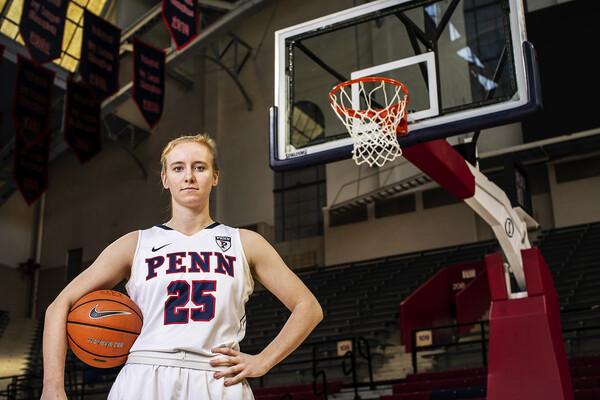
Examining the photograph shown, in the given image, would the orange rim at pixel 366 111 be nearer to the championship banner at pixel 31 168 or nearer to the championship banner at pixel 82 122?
the championship banner at pixel 82 122

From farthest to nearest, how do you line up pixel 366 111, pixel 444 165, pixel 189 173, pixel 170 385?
pixel 444 165 < pixel 366 111 < pixel 189 173 < pixel 170 385

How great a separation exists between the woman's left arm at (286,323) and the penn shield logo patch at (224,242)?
5 cm

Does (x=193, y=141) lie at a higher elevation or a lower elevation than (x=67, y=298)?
higher

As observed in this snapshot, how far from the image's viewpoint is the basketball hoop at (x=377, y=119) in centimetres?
460

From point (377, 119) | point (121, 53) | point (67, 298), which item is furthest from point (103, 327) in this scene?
point (121, 53)

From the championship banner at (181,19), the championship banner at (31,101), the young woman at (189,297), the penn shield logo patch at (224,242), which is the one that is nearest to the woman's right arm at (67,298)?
the young woman at (189,297)

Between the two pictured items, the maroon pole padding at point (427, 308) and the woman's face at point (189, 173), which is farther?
the maroon pole padding at point (427, 308)

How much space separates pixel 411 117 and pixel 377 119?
249mm

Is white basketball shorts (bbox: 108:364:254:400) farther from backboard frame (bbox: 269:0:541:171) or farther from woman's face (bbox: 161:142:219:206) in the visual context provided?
backboard frame (bbox: 269:0:541:171)

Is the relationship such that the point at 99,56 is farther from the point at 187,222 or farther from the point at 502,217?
the point at 187,222

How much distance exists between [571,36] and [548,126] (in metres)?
2.25

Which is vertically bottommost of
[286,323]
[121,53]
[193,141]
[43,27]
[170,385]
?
[170,385]

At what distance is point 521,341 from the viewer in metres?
5.66

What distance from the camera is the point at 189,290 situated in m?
1.90
